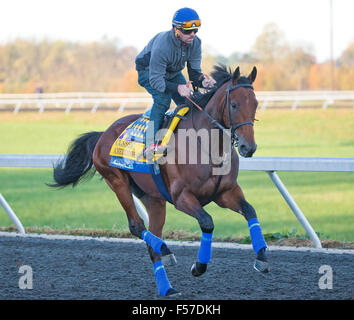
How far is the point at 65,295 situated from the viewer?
15.0 feet

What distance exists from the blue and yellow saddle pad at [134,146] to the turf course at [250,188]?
Answer: 6.99 feet

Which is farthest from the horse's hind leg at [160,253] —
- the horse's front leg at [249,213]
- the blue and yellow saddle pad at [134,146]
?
the horse's front leg at [249,213]

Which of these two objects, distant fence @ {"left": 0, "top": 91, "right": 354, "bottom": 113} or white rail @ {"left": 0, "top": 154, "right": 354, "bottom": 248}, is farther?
distant fence @ {"left": 0, "top": 91, "right": 354, "bottom": 113}

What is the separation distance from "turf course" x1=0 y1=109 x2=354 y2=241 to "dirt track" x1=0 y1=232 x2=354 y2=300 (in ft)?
3.83

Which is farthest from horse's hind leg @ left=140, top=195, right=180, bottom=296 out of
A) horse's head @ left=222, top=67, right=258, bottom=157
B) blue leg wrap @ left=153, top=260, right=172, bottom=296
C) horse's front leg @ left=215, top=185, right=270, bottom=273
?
horse's head @ left=222, top=67, right=258, bottom=157

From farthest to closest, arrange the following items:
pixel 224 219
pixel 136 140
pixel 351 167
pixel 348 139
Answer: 1. pixel 348 139
2. pixel 224 219
3. pixel 351 167
4. pixel 136 140

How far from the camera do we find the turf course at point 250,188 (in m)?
9.20

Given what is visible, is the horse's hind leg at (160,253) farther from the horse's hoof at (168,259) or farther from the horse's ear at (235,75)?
the horse's ear at (235,75)

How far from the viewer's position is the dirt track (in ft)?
15.0

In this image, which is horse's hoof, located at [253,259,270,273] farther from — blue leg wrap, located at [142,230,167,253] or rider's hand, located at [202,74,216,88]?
rider's hand, located at [202,74,216,88]

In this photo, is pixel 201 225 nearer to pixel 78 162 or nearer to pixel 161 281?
pixel 161 281

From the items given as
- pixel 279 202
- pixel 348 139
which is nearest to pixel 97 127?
pixel 348 139
